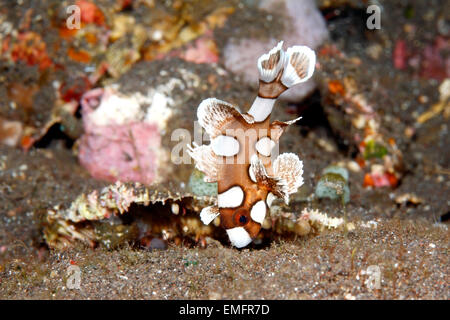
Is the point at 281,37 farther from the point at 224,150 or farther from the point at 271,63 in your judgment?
the point at 224,150

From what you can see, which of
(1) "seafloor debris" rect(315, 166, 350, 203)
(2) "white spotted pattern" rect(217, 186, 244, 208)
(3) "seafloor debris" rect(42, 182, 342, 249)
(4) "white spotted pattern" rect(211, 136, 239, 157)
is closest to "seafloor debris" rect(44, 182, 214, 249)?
(3) "seafloor debris" rect(42, 182, 342, 249)

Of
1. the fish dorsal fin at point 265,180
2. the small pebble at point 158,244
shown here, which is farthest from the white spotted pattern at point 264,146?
the small pebble at point 158,244

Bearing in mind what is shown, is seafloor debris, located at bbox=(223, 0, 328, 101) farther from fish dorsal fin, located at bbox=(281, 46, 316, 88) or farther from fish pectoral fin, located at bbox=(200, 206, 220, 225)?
fish pectoral fin, located at bbox=(200, 206, 220, 225)

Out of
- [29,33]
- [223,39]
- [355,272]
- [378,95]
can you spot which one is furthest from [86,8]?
[355,272]

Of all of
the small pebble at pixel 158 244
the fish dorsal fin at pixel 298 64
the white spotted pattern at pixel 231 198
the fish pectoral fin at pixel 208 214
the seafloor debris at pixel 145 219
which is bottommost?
the small pebble at pixel 158 244

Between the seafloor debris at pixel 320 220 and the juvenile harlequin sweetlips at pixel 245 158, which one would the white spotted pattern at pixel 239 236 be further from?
the seafloor debris at pixel 320 220

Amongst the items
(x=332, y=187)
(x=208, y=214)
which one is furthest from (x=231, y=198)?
(x=332, y=187)

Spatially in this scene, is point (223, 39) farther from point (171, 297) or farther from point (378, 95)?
point (171, 297)
